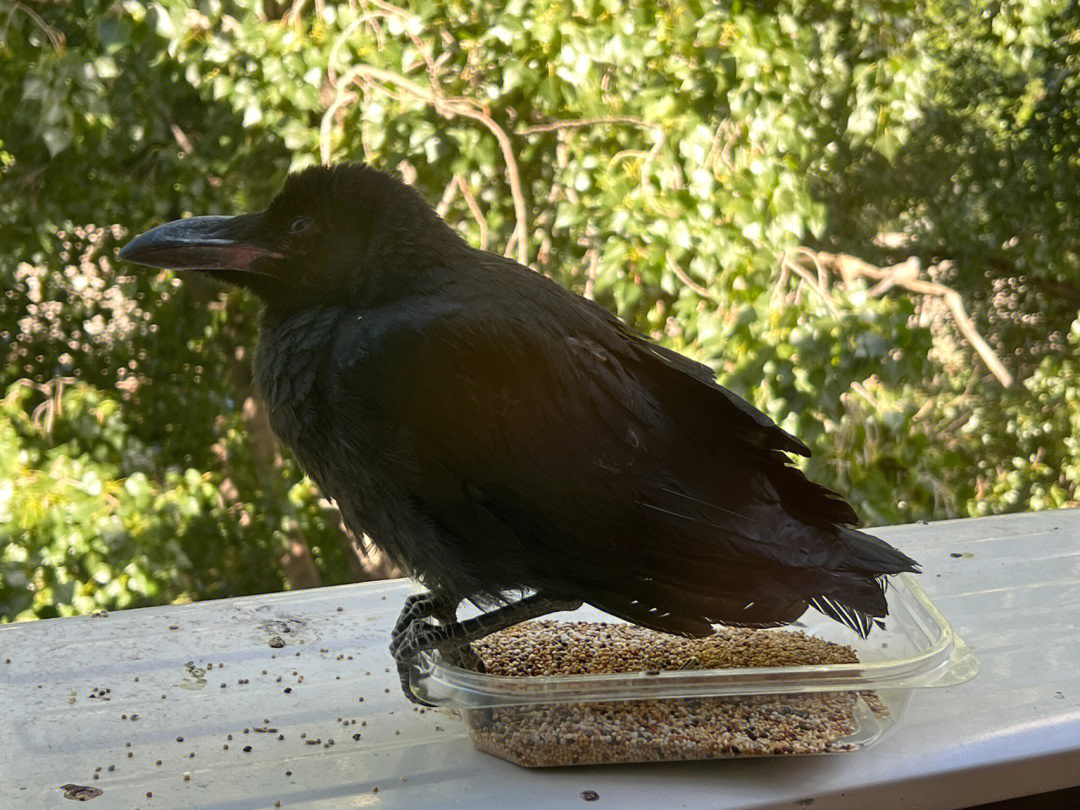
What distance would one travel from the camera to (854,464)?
2.42m

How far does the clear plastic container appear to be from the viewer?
93 cm

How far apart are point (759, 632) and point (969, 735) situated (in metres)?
0.24

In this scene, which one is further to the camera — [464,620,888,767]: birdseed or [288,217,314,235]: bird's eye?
[288,217,314,235]: bird's eye

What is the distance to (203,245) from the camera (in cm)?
106

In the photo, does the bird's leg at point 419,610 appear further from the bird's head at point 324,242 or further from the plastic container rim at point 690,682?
the bird's head at point 324,242

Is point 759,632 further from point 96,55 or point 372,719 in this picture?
point 96,55

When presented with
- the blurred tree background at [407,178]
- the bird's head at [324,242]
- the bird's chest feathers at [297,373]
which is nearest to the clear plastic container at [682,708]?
the bird's chest feathers at [297,373]

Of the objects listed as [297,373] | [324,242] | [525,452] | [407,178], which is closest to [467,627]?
[525,452]

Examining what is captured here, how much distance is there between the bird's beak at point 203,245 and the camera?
1042 millimetres

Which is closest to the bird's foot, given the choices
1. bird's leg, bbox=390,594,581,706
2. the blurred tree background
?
bird's leg, bbox=390,594,581,706

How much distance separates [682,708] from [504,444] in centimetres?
29

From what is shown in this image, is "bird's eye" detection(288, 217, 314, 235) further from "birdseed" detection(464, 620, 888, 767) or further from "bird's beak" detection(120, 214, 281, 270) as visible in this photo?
"birdseed" detection(464, 620, 888, 767)

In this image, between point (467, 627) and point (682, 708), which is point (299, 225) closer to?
point (467, 627)

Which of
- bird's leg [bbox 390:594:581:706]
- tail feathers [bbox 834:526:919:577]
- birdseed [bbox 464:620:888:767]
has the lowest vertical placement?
birdseed [bbox 464:620:888:767]
